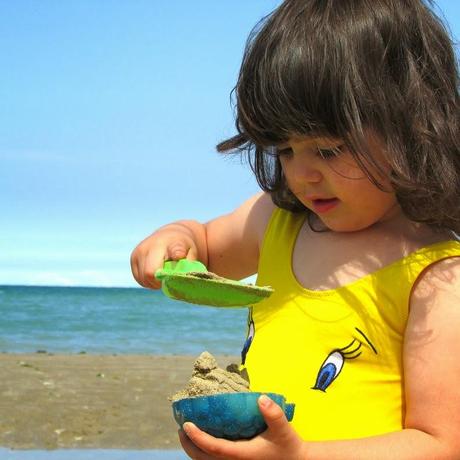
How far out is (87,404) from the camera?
7496 millimetres

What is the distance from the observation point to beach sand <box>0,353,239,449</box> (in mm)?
6266

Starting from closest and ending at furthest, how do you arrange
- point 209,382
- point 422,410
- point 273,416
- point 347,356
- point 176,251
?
point 273,416
point 209,382
point 422,410
point 347,356
point 176,251

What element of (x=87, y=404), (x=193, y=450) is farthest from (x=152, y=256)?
(x=87, y=404)

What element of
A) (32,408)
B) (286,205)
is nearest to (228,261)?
(286,205)

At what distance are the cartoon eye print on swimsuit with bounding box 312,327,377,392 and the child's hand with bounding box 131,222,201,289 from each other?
46cm

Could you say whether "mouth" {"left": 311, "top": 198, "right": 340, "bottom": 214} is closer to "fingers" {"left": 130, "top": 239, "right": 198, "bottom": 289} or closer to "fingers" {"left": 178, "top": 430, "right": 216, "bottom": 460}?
"fingers" {"left": 130, "top": 239, "right": 198, "bottom": 289}

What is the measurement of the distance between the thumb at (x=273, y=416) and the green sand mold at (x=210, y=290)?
0.29 m

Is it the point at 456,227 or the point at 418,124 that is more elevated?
the point at 418,124

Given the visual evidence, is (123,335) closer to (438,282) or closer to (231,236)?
(231,236)

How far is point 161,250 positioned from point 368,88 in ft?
2.27

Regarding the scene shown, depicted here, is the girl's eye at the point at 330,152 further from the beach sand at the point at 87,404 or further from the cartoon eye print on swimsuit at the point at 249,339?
the beach sand at the point at 87,404

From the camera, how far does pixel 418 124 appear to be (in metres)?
2.17

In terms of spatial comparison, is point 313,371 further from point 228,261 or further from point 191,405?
point 228,261

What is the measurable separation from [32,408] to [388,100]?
5.73 metres
